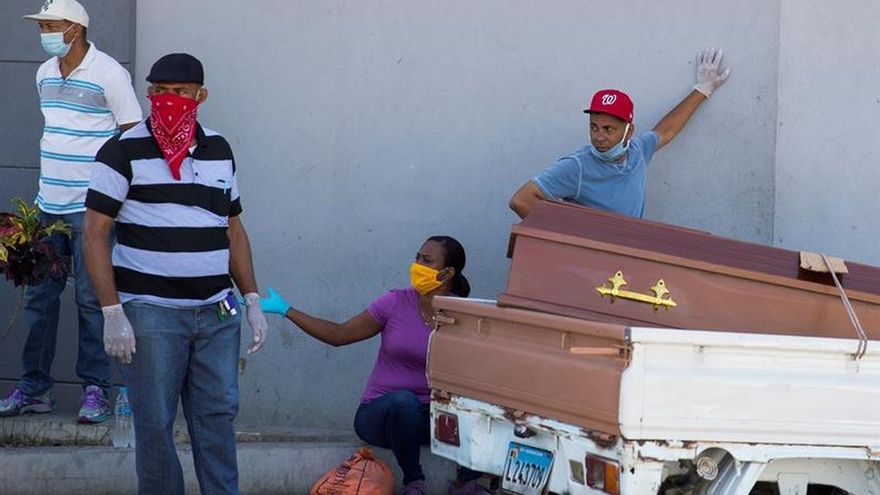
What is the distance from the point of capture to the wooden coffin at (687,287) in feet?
16.5

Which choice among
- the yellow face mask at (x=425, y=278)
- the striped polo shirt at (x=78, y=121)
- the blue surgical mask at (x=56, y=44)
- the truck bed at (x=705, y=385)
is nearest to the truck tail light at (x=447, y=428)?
the truck bed at (x=705, y=385)

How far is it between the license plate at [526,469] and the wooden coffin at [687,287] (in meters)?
0.50

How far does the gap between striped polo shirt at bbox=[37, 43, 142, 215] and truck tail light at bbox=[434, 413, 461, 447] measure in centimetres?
216

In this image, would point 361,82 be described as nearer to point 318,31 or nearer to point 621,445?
point 318,31

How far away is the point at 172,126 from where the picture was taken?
5.07m

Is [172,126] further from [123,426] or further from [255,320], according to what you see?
[123,426]

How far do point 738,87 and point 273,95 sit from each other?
231 cm

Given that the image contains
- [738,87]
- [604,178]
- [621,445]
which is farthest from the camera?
[738,87]

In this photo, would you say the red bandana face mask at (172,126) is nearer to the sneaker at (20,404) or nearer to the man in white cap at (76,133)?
the man in white cap at (76,133)

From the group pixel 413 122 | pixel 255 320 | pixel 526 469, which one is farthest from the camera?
pixel 413 122

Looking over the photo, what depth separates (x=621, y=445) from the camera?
459 centimetres

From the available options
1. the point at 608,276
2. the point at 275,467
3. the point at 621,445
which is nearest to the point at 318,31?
the point at 275,467

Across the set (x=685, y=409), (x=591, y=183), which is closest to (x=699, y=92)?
(x=591, y=183)

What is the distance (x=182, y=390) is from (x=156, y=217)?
70 cm
